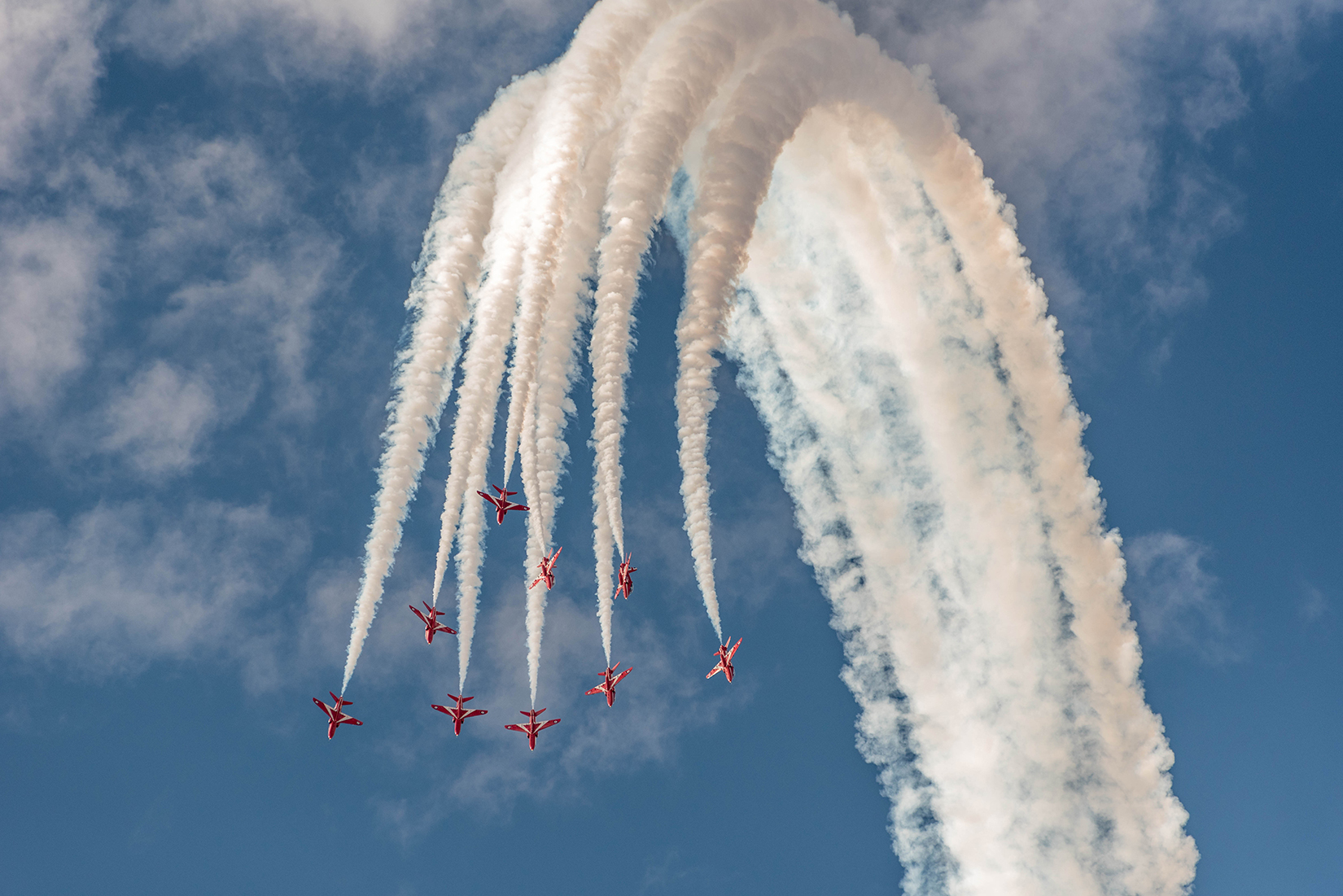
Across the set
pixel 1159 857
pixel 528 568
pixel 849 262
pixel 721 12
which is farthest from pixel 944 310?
pixel 1159 857

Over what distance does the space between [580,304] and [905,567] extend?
23.8 meters

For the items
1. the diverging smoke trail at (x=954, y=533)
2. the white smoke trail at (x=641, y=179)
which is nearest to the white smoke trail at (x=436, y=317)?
the white smoke trail at (x=641, y=179)

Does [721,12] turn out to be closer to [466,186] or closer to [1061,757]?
[466,186]

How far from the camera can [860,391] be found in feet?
139

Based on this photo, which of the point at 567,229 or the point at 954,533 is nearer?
the point at 567,229

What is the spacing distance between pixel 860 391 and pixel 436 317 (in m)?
22.3

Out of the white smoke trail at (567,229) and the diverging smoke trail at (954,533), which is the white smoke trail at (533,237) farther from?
the diverging smoke trail at (954,533)

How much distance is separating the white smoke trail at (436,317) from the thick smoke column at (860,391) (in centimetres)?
9

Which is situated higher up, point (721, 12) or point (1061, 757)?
point (721, 12)

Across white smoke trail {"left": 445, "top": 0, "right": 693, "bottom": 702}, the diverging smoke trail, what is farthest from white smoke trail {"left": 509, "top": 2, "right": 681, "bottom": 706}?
the diverging smoke trail

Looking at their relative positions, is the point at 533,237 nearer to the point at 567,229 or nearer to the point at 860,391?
the point at 567,229

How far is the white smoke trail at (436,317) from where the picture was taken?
2888 centimetres

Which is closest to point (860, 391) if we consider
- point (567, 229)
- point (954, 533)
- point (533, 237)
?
point (954, 533)

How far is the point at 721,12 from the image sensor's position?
28.9 meters
